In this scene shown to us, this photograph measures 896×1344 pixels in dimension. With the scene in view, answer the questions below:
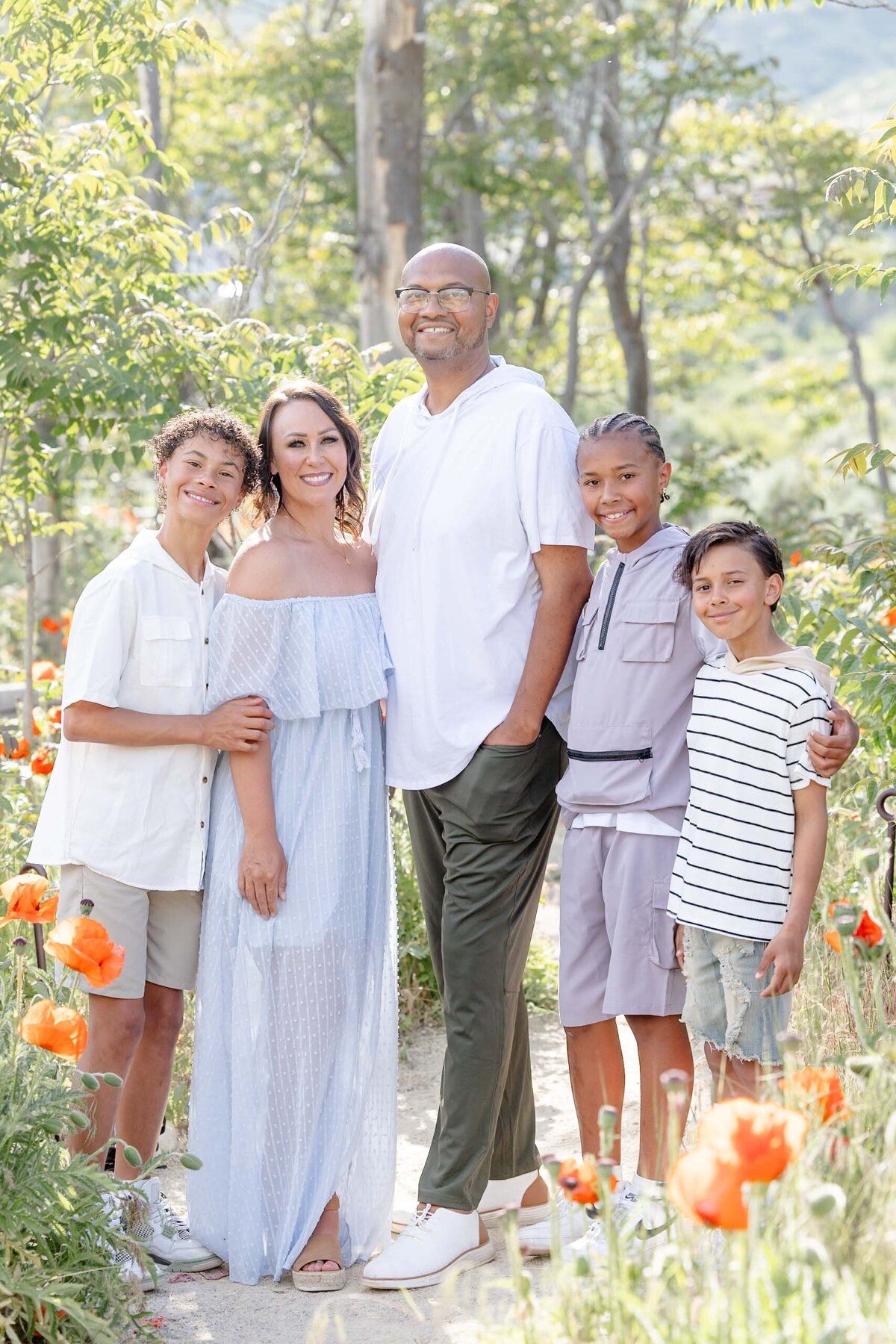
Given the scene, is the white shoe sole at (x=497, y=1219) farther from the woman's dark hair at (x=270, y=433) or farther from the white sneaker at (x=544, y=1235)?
the woman's dark hair at (x=270, y=433)

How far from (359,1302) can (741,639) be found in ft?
5.24

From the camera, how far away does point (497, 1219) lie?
3.29 meters

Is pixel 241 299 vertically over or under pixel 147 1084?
over

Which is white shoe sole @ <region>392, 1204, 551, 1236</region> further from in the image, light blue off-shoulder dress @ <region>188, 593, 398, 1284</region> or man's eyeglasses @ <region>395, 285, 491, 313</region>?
man's eyeglasses @ <region>395, 285, 491, 313</region>

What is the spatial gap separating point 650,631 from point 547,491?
0.37 metres

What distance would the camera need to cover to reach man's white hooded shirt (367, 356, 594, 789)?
3.06 metres

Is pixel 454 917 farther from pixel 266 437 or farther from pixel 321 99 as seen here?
pixel 321 99

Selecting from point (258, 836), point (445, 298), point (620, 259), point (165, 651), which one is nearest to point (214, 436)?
point (165, 651)

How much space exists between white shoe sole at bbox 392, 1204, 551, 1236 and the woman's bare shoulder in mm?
1490

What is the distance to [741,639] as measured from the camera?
9.30 ft

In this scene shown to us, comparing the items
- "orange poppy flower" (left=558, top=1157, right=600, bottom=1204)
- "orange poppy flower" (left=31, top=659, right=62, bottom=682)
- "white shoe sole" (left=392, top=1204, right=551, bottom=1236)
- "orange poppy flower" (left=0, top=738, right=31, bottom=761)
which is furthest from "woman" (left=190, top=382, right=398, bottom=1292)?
"orange poppy flower" (left=31, top=659, right=62, bottom=682)

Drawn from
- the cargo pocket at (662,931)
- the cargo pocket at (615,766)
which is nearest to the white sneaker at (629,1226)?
the cargo pocket at (662,931)

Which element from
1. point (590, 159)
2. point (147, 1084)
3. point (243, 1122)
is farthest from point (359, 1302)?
point (590, 159)

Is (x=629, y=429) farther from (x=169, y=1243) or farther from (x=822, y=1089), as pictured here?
(x=169, y=1243)
